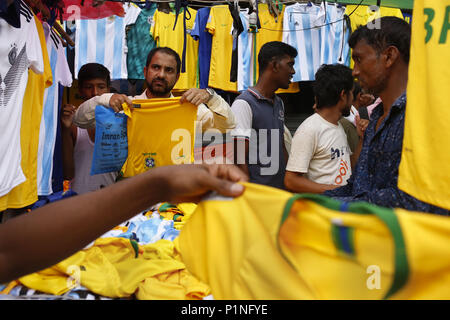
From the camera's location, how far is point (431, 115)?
1.05 m

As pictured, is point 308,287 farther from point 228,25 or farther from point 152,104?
point 228,25

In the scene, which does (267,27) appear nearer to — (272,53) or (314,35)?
(314,35)

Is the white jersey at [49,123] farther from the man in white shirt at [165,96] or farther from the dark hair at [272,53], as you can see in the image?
the dark hair at [272,53]

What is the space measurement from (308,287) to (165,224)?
5.35 ft

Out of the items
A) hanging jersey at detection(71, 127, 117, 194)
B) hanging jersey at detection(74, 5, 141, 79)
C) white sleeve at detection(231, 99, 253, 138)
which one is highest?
hanging jersey at detection(74, 5, 141, 79)

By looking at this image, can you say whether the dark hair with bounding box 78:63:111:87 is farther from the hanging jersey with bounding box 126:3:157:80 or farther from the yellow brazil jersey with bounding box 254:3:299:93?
the yellow brazil jersey with bounding box 254:3:299:93

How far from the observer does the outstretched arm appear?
93cm

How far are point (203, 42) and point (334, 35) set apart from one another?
195 cm

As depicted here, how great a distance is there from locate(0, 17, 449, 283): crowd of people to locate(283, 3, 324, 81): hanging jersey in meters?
1.30

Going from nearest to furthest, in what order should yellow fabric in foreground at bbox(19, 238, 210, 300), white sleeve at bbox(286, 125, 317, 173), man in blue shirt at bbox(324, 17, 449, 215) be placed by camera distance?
yellow fabric in foreground at bbox(19, 238, 210, 300), man in blue shirt at bbox(324, 17, 449, 215), white sleeve at bbox(286, 125, 317, 173)

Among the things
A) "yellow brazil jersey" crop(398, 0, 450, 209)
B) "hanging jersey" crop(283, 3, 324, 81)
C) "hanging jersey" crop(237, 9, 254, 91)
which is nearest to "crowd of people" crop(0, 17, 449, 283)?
"yellow brazil jersey" crop(398, 0, 450, 209)

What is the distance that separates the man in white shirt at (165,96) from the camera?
279cm

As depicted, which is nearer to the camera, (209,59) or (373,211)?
(373,211)
